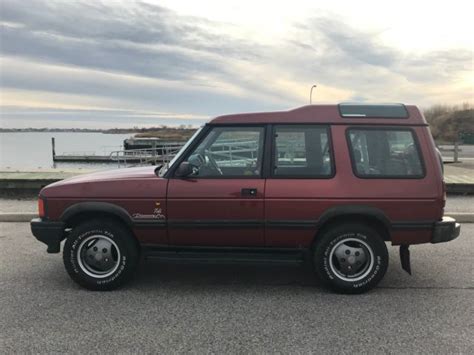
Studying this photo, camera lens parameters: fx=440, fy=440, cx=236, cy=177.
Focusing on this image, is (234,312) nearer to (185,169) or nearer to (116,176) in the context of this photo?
(185,169)

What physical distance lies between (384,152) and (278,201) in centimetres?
117

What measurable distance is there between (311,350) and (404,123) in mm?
2414

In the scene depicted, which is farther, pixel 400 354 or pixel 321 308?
pixel 321 308

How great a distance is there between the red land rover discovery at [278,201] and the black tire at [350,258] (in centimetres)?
1

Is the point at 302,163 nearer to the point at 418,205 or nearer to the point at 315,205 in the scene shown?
the point at 315,205

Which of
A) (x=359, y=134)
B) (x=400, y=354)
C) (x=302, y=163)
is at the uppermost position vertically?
(x=359, y=134)

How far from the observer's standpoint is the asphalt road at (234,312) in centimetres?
341

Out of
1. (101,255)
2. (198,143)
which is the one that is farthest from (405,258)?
(101,255)

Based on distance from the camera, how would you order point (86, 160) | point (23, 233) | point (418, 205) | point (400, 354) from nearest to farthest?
point (400, 354) → point (418, 205) → point (23, 233) → point (86, 160)

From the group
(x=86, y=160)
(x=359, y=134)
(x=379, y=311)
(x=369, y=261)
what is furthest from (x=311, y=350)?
(x=86, y=160)

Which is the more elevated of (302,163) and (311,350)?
(302,163)

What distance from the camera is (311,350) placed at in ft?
10.8

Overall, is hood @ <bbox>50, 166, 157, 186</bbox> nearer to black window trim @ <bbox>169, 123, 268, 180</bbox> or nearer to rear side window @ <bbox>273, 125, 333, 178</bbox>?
black window trim @ <bbox>169, 123, 268, 180</bbox>

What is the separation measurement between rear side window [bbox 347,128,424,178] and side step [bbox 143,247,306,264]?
1.08 meters
